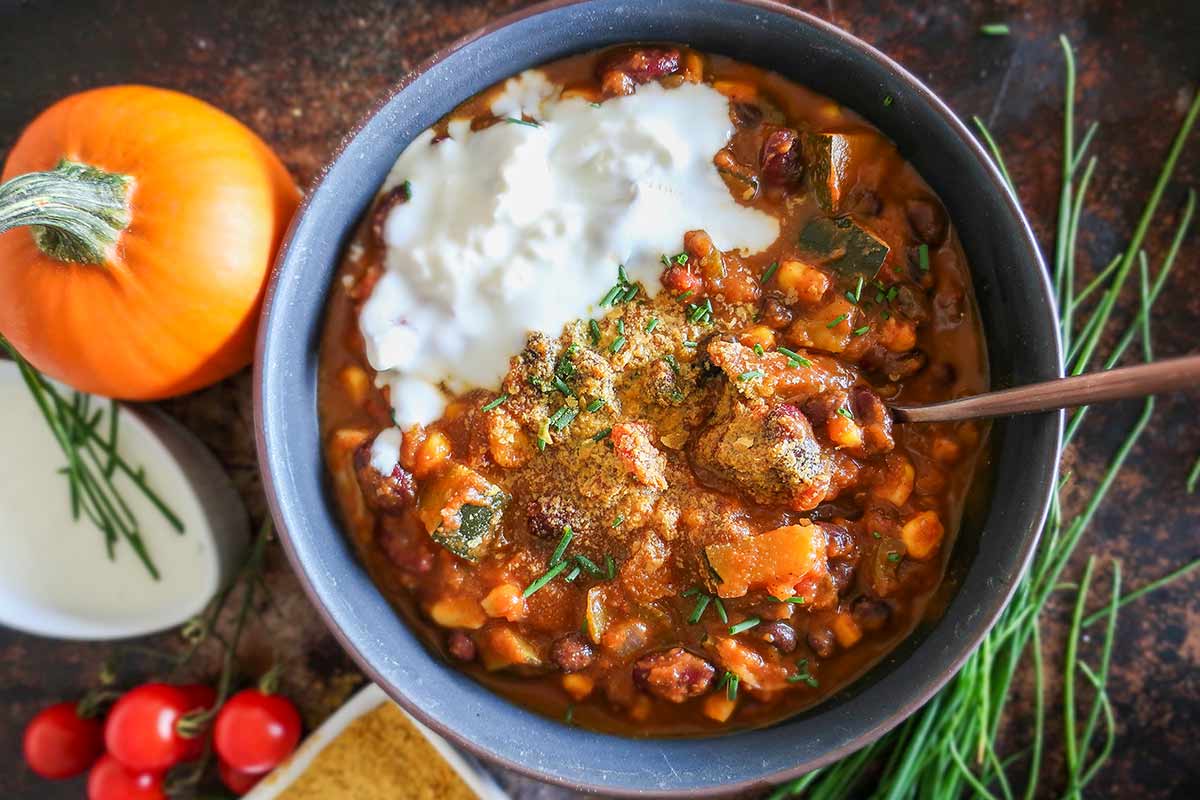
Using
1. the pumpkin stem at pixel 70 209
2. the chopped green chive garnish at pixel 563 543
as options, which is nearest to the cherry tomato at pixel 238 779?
the chopped green chive garnish at pixel 563 543

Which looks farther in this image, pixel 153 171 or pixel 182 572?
pixel 182 572

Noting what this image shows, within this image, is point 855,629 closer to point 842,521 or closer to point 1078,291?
point 842,521

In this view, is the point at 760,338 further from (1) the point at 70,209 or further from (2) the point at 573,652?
(1) the point at 70,209

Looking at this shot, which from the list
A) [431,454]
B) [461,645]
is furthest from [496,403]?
[461,645]

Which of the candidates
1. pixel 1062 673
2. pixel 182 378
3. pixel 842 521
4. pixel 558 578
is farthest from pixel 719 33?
pixel 1062 673

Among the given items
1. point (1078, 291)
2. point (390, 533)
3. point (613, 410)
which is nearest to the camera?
point (613, 410)

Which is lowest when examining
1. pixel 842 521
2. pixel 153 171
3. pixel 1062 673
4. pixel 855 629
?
pixel 1062 673
